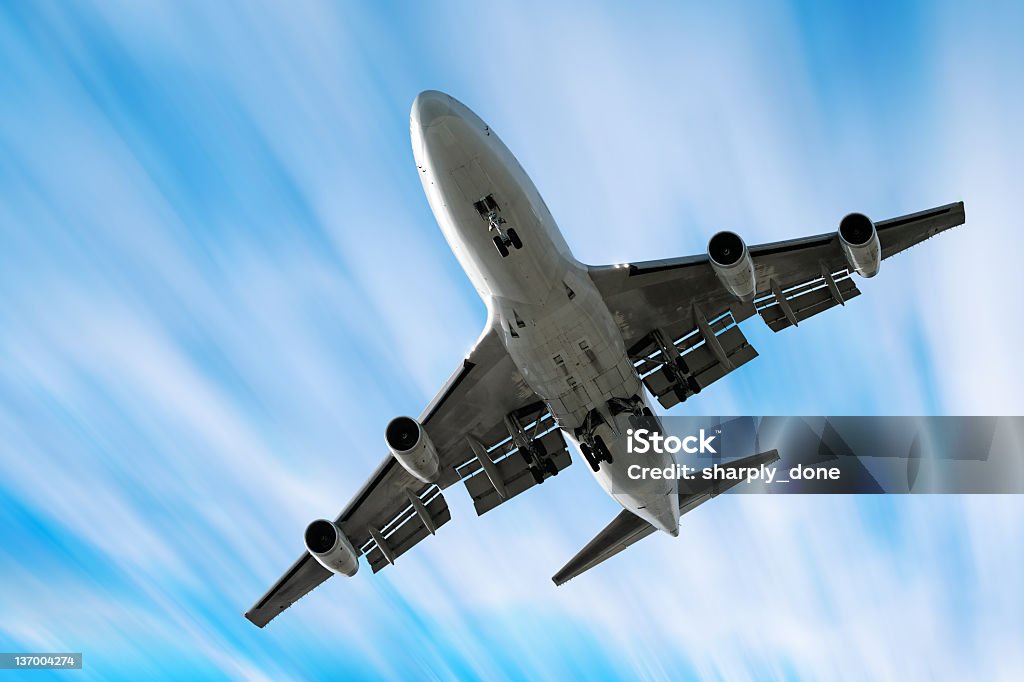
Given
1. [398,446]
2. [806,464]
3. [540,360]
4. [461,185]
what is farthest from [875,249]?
[398,446]

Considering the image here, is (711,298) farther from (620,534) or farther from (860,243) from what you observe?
(620,534)

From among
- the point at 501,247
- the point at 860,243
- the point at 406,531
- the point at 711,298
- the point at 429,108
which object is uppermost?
the point at 429,108

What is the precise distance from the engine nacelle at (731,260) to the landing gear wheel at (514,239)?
453 cm

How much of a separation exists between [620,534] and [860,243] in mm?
11669

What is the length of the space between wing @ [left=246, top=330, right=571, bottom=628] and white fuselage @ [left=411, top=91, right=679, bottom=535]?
1837 mm

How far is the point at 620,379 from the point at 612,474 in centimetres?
280

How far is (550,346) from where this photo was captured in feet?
67.4

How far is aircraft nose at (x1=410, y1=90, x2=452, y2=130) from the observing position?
18.1 meters

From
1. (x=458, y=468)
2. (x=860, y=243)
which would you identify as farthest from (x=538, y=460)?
(x=860, y=243)

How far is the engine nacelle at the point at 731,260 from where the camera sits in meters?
19.8

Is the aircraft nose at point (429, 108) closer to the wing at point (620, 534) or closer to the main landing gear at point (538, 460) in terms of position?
the main landing gear at point (538, 460)

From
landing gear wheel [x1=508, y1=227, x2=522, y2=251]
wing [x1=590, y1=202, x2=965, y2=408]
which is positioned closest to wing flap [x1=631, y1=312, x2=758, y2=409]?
wing [x1=590, y1=202, x2=965, y2=408]

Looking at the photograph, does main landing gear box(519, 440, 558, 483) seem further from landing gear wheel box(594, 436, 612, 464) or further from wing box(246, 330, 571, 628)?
landing gear wheel box(594, 436, 612, 464)

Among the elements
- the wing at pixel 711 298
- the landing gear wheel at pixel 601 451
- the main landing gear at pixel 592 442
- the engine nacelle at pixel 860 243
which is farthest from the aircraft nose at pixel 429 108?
the engine nacelle at pixel 860 243
